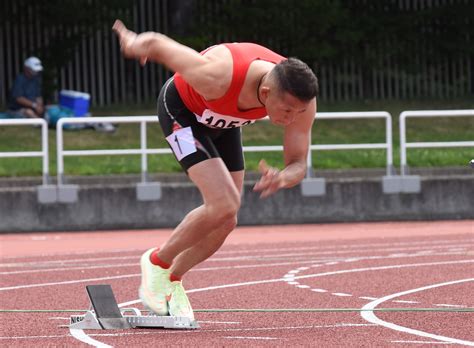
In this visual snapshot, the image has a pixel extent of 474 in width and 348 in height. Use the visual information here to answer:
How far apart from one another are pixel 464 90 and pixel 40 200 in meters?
13.3

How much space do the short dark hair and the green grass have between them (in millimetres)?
12859

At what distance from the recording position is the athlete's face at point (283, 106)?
8.03 metres

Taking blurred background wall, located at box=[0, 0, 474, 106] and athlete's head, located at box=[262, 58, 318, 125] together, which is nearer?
athlete's head, located at box=[262, 58, 318, 125]

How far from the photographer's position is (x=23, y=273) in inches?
530

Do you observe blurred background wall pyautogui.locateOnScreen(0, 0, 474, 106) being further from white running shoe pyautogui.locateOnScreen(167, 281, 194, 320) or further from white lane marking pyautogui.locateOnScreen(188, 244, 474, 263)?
Answer: white running shoe pyautogui.locateOnScreen(167, 281, 194, 320)

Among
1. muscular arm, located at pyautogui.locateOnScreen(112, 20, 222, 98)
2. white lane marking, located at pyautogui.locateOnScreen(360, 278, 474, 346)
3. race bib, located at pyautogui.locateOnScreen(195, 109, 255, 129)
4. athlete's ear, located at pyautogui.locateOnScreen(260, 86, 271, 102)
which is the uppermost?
muscular arm, located at pyautogui.locateOnScreen(112, 20, 222, 98)

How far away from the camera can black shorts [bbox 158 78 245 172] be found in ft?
28.6

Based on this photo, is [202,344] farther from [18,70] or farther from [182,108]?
[18,70]

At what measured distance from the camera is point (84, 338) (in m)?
8.35

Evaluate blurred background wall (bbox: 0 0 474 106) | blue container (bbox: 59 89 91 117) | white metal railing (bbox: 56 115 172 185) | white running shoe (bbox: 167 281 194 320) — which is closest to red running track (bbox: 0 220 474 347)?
white running shoe (bbox: 167 281 194 320)

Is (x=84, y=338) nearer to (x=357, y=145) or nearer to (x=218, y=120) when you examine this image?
(x=218, y=120)

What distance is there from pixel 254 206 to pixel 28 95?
5.49 m

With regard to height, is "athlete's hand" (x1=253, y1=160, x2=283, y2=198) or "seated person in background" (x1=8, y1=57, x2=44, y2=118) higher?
"seated person in background" (x1=8, y1=57, x2=44, y2=118)

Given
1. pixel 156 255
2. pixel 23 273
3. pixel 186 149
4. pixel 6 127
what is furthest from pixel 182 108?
pixel 6 127
